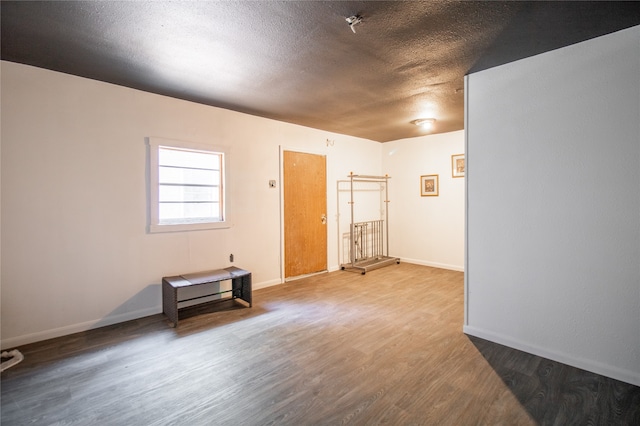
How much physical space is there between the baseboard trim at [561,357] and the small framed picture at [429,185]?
3.23 metres

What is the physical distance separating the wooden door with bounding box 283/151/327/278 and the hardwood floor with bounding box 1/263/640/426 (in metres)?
1.62

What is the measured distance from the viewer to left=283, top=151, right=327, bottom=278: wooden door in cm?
488

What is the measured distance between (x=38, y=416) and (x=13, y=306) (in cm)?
141

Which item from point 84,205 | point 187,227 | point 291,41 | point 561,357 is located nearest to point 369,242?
point 187,227

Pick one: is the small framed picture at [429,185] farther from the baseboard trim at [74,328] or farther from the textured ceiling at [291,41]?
the baseboard trim at [74,328]

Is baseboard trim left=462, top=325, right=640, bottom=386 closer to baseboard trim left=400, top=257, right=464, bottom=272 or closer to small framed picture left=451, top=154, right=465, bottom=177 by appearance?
baseboard trim left=400, top=257, right=464, bottom=272

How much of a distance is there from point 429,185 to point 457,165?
0.61m

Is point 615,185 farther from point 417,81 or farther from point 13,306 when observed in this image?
point 13,306

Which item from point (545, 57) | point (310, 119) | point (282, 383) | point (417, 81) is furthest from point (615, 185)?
point (310, 119)

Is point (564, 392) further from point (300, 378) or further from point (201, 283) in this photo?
point (201, 283)

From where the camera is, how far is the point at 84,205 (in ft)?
10.1

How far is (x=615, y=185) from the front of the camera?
223 cm

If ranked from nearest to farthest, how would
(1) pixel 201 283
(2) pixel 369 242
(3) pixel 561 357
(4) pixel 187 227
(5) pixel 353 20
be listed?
(5) pixel 353 20 → (3) pixel 561 357 → (1) pixel 201 283 → (4) pixel 187 227 → (2) pixel 369 242

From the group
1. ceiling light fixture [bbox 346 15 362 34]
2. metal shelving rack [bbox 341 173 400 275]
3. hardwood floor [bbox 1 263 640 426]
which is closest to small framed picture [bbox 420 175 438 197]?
metal shelving rack [bbox 341 173 400 275]
